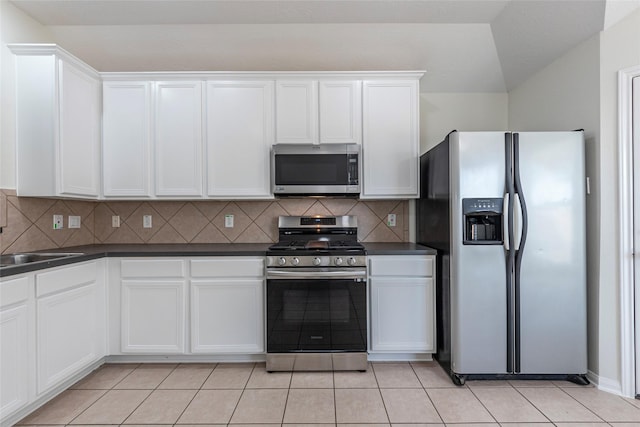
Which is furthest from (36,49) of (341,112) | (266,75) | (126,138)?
(341,112)

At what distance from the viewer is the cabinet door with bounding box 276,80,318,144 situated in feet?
9.66

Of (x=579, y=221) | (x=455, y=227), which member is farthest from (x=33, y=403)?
(x=579, y=221)

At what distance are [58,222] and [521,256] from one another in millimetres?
3660

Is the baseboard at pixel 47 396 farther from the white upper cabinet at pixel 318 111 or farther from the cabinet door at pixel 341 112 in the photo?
the cabinet door at pixel 341 112

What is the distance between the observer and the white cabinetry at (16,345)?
182 cm

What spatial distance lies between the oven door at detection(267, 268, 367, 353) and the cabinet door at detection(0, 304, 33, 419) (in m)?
1.45

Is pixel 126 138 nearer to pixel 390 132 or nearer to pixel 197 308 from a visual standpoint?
pixel 197 308

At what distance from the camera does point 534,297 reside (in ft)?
7.70

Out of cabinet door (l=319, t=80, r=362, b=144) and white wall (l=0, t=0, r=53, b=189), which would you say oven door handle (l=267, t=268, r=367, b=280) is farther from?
white wall (l=0, t=0, r=53, b=189)

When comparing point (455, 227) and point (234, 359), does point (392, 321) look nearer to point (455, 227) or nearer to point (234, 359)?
point (455, 227)

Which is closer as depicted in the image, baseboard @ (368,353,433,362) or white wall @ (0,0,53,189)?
white wall @ (0,0,53,189)

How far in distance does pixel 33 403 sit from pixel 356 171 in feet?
8.77

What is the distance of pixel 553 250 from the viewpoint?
234 cm

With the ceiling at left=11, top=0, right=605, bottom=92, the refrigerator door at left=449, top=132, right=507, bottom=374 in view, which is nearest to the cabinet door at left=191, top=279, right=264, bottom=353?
the refrigerator door at left=449, top=132, right=507, bottom=374
